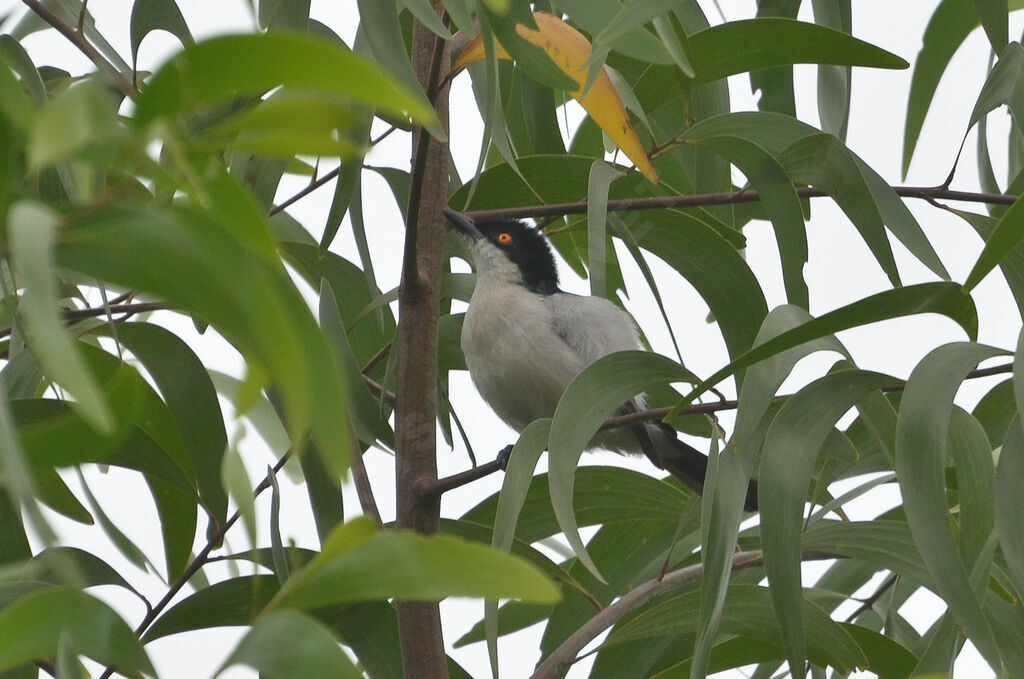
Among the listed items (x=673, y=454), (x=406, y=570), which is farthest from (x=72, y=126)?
(x=673, y=454)

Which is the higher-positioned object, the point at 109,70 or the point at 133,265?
the point at 109,70

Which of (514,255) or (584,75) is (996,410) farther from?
(514,255)

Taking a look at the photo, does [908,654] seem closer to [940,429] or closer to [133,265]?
[940,429]

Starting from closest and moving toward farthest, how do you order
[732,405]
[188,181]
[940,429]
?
[188,181]
[940,429]
[732,405]

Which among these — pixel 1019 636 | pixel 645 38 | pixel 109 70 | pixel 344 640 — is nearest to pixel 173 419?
pixel 344 640

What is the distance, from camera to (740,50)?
2082mm

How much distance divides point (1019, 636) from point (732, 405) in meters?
0.65

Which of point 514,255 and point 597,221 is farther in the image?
point 514,255

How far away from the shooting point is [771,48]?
6.72 ft

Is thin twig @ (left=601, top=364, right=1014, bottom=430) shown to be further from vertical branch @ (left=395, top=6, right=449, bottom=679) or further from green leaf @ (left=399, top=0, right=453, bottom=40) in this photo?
green leaf @ (left=399, top=0, right=453, bottom=40)

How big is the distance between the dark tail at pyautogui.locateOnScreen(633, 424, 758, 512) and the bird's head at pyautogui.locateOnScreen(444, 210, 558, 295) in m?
0.58

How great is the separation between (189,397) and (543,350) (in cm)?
150

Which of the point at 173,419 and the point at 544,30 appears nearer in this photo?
the point at 544,30

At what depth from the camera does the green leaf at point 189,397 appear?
2.00 m
